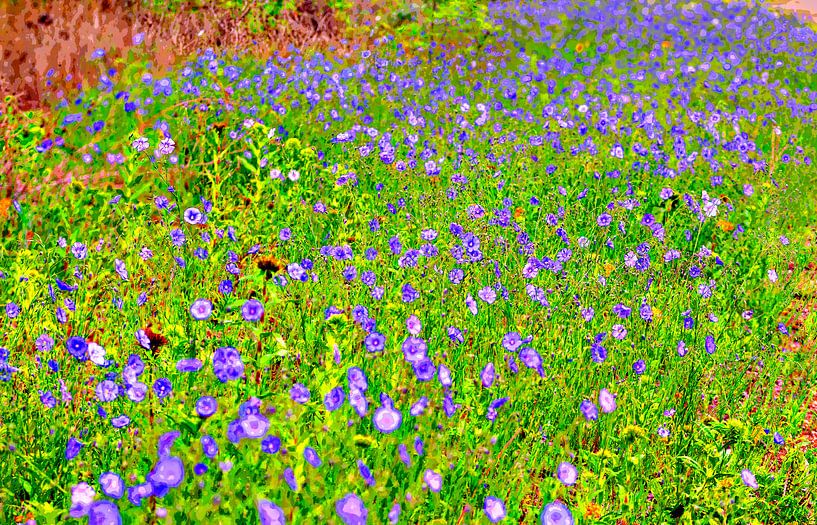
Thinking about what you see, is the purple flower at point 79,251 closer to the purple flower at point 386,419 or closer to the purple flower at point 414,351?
the purple flower at point 414,351

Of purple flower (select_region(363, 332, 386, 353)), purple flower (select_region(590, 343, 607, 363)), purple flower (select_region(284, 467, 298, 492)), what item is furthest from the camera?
purple flower (select_region(590, 343, 607, 363))

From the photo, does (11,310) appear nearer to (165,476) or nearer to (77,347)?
(77,347)

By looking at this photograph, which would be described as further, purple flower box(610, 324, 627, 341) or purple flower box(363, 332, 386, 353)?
purple flower box(610, 324, 627, 341)

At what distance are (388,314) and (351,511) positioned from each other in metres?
1.17

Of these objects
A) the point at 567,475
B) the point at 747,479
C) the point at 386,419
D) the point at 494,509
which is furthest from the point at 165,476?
the point at 747,479

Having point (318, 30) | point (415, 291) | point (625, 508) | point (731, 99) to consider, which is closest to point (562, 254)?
point (415, 291)

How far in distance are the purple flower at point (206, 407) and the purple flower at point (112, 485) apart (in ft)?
0.72

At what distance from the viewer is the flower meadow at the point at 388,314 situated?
5.87 feet

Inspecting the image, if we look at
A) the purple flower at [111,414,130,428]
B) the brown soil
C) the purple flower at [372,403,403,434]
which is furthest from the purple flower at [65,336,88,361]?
the brown soil

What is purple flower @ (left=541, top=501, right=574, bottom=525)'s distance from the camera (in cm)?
174

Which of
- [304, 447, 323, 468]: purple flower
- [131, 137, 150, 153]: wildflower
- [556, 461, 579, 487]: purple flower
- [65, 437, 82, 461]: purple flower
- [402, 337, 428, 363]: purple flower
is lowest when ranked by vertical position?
[556, 461, 579, 487]: purple flower

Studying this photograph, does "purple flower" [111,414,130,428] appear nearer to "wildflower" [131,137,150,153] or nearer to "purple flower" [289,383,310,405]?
"purple flower" [289,383,310,405]

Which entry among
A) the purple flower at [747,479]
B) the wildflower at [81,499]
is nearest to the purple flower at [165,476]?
the wildflower at [81,499]

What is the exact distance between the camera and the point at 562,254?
10.1ft
